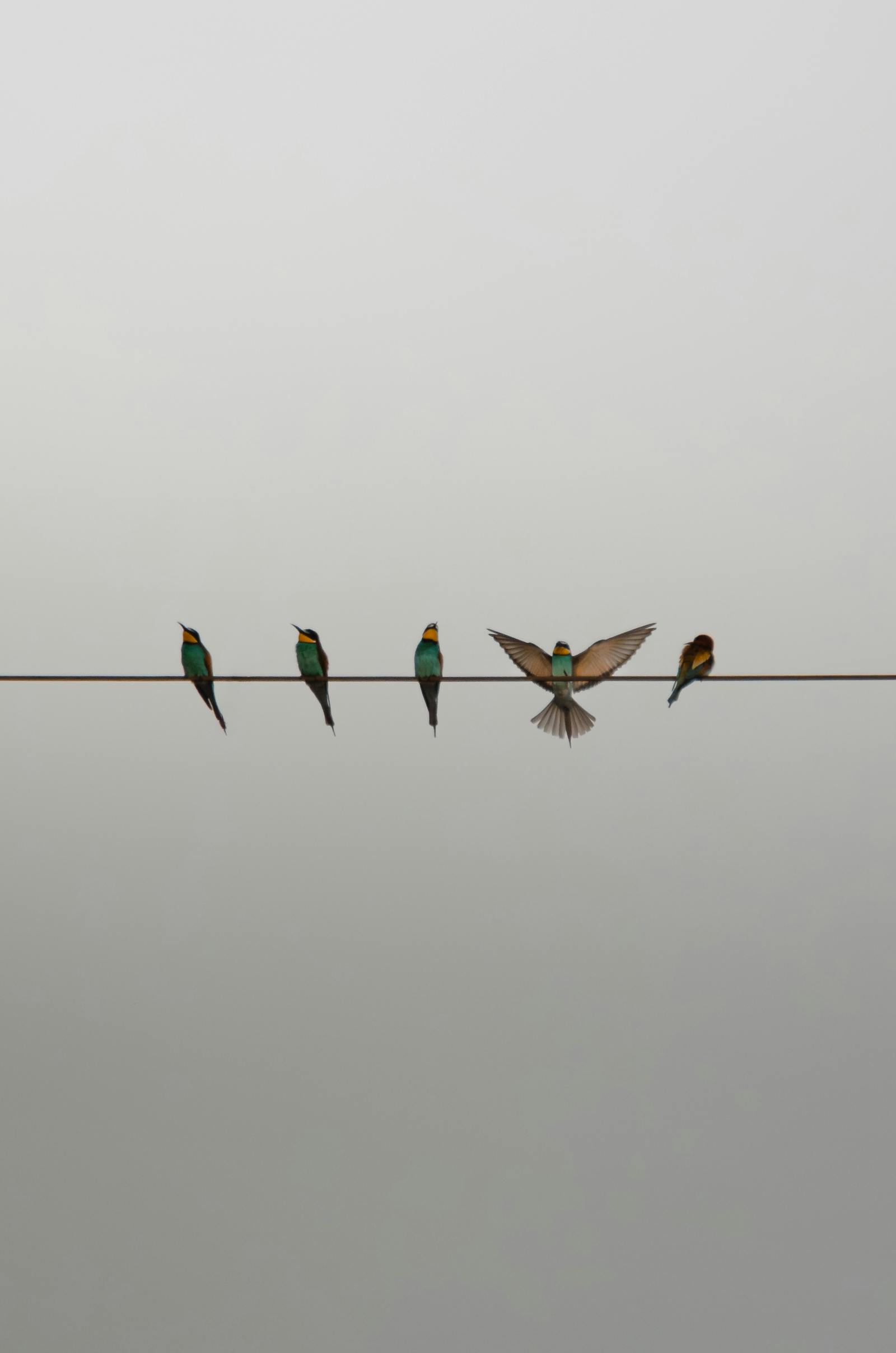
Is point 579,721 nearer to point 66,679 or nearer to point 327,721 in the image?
point 327,721

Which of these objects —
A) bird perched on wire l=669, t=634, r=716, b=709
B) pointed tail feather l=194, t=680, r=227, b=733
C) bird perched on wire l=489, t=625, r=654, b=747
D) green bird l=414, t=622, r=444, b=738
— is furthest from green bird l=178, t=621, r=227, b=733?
bird perched on wire l=669, t=634, r=716, b=709

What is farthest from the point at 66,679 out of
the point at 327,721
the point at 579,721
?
the point at 579,721

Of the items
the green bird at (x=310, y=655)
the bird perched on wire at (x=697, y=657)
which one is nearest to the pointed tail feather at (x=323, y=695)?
the green bird at (x=310, y=655)

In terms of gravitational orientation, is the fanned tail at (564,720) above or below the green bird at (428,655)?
below

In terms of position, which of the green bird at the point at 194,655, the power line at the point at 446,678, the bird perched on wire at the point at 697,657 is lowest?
the power line at the point at 446,678

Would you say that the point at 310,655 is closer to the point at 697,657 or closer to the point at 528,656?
the point at 528,656

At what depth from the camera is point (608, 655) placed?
3107mm

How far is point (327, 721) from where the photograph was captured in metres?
3.01

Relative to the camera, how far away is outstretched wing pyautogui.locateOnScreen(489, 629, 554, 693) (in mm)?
3186

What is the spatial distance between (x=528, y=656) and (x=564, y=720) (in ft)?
0.95

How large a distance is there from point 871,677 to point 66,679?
149cm

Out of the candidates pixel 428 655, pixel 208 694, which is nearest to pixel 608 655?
pixel 428 655

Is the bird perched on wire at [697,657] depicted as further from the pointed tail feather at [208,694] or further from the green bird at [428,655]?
the pointed tail feather at [208,694]

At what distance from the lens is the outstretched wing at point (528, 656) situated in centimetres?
319
